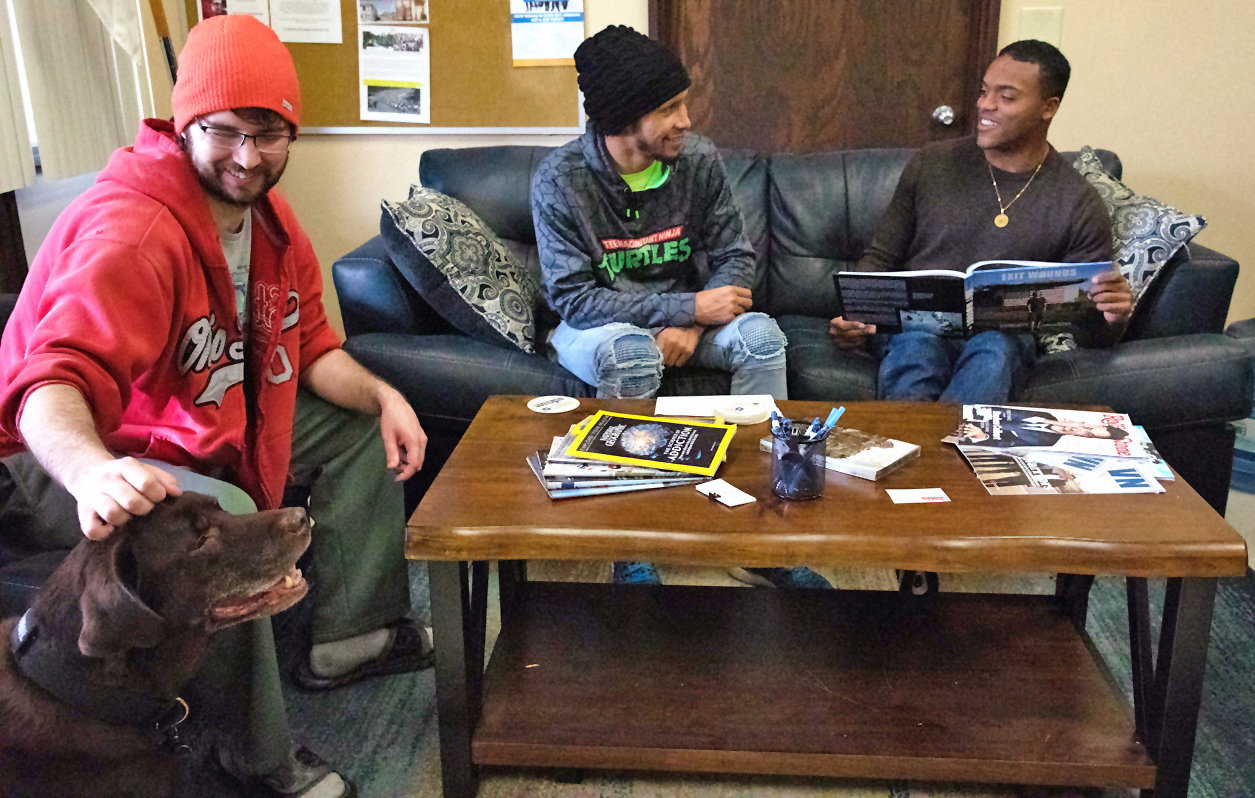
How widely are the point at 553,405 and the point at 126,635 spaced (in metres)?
0.84

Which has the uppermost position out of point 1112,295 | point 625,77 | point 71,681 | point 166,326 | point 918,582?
point 625,77

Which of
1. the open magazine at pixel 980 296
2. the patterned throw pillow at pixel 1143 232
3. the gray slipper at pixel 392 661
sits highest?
the patterned throw pillow at pixel 1143 232

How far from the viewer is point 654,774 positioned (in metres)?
1.45

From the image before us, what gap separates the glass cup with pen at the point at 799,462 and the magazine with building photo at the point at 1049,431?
0.31 m

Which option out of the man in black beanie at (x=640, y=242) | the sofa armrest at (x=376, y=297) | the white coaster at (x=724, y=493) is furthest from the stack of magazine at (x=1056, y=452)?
the sofa armrest at (x=376, y=297)

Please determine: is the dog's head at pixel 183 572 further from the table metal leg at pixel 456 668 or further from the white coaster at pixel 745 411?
the white coaster at pixel 745 411

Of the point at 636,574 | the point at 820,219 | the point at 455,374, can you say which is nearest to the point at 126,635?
the point at 636,574

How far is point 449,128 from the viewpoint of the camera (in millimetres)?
2973

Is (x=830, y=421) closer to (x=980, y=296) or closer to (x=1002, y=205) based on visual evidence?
(x=980, y=296)

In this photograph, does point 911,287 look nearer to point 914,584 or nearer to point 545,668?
point 914,584

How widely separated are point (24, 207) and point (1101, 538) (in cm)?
235

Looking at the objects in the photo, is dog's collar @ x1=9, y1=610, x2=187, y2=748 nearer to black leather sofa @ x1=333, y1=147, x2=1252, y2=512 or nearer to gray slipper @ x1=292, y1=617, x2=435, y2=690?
gray slipper @ x1=292, y1=617, x2=435, y2=690

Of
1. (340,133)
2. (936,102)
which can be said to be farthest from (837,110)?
(340,133)

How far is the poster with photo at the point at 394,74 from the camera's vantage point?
9.50 ft
